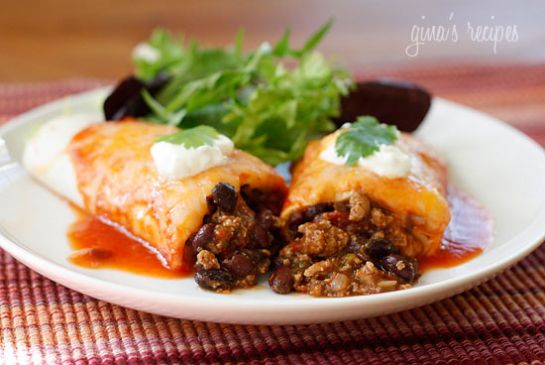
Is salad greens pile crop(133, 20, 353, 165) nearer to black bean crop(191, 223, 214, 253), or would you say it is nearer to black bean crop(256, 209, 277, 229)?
black bean crop(256, 209, 277, 229)

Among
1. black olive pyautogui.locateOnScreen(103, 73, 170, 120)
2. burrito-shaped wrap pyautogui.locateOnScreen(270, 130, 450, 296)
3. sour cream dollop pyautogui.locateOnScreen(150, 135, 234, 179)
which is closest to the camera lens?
burrito-shaped wrap pyautogui.locateOnScreen(270, 130, 450, 296)

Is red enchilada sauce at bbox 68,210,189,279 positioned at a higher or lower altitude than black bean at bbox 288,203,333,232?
lower

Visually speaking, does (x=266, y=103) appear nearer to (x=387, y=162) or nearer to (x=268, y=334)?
(x=387, y=162)

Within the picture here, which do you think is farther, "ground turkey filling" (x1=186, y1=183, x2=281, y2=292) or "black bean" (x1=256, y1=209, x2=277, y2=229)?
"black bean" (x1=256, y1=209, x2=277, y2=229)

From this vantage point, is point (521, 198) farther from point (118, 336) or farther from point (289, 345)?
point (118, 336)

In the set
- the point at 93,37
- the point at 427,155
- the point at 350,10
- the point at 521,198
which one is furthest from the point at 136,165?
the point at 350,10

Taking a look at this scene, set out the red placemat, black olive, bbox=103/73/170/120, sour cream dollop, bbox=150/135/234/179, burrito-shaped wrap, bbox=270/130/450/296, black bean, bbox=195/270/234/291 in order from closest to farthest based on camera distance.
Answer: the red placemat, black bean, bbox=195/270/234/291, burrito-shaped wrap, bbox=270/130/450/296, sour cream dollop, bbox=150/135/234/179, black olive, bbox=103/73/170/120

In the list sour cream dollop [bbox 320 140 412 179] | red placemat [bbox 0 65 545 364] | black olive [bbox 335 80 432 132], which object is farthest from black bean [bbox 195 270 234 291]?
black olive [bbox 335 80 432 132]

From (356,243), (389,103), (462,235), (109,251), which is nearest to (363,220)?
(356,243)
